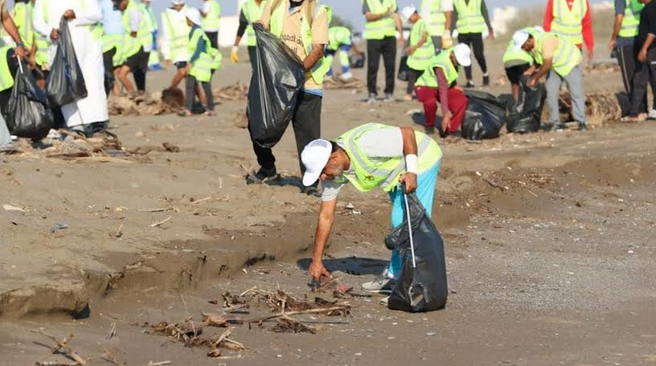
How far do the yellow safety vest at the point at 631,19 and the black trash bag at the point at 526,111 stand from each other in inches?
63.2

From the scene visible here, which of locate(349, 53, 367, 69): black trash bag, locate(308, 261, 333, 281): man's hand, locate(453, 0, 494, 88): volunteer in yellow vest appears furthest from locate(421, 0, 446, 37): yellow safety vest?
locate(308, 261, 333, 281): man's hand

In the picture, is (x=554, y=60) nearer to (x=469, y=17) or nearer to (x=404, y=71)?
(x=404, y=71)

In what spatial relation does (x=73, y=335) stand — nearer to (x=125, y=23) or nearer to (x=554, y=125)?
(x=554, y=125)

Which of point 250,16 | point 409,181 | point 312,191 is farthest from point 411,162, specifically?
point 250,16

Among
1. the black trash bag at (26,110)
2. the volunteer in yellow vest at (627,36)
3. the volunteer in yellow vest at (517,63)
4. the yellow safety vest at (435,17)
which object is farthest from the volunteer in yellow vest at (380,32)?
the black trash bag at (26,110)

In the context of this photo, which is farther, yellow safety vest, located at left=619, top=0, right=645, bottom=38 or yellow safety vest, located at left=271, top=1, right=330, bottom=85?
yellow safety vest, located at left=619, top=0, right=645, bottom=38

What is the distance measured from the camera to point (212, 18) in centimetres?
2222

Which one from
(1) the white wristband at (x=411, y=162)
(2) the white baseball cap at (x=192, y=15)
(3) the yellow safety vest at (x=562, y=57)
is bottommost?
(3) the yellow safety vest at (x=562, y=57)

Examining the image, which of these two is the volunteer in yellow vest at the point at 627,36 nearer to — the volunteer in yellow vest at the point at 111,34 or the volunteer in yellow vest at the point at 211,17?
the volunteer in yellow vest at the point at 111,34

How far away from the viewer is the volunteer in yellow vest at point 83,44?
13148 mm

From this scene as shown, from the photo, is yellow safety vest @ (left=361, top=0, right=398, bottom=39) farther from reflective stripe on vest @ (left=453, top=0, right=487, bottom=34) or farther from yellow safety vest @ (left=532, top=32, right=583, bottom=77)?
yellow safety vest @ (left=532, top=32, right=583, bottom=77)

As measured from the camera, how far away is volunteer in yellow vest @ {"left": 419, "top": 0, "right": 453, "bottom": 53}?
19547 millimetres

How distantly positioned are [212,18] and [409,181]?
1462cm

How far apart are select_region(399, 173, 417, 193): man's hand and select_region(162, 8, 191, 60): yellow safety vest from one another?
34.1 ft
